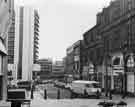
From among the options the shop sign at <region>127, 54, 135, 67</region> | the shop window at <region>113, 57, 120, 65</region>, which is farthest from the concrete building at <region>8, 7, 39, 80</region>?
the shop sign at <region>127, 54, 135, 67</region>

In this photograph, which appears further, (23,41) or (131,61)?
(23,41)

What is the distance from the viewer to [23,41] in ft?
552

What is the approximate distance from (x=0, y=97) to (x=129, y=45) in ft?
88.2

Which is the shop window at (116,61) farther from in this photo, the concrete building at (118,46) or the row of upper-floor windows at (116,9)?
the row of upper-floor windows at (116,9)

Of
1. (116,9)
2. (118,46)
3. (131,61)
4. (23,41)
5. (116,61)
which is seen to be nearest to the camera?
(131,61)

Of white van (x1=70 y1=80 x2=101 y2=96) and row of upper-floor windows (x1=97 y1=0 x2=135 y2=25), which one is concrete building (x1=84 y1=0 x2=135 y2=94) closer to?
row of upper-floor windows (x1=97 y1=0 x2=135 y2=25)

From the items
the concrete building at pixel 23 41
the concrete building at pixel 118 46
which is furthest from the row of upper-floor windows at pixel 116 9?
the concrete building at pixel 23 41

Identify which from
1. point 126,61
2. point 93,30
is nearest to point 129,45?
point 126,61

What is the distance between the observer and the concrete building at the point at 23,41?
6501 inches

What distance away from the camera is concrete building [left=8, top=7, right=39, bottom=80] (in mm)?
165125

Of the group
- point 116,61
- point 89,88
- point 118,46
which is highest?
point 118,46

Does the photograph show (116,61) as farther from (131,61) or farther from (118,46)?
(131,61)

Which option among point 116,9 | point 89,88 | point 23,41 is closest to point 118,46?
point 116,9

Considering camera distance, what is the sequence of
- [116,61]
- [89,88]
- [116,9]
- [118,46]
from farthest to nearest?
1. [116,9]
2. [116,61]
3. [118,46]
4. [89,88]
